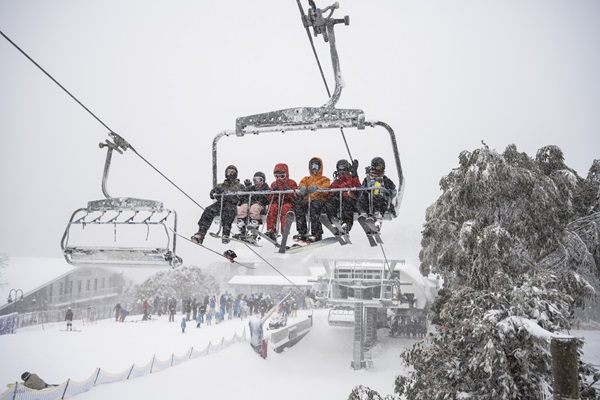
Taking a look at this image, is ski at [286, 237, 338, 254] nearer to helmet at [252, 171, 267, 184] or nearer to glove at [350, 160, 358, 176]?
glove at [350, 160, 358, 176]

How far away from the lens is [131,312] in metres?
30.7

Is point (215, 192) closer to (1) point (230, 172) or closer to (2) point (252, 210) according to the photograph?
(2) point (252, 210)

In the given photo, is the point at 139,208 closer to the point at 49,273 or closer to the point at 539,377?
the point at 539,377

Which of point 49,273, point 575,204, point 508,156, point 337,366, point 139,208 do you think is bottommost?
point 337,366

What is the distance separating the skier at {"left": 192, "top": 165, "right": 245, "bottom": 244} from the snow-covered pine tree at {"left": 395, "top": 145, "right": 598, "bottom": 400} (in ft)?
14.1

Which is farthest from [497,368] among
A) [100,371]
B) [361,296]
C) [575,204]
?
[361,296]

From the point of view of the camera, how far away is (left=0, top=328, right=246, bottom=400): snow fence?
879cm

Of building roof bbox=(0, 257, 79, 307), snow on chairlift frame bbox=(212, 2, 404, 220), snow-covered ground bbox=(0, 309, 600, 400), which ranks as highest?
snow on chairlift frame bbox=(212, 2, 404, 220)

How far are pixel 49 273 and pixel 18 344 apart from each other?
2053cm

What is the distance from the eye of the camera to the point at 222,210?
604 centimetres

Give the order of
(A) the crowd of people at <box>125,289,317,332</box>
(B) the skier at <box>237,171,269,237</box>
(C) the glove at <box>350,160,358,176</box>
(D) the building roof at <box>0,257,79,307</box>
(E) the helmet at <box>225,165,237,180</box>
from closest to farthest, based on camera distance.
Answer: (C) the glove at <box>350,160,358,176</box> < (B) the skier at <box>237,171,269,237</box> < (E) the helmet at <box>225,165,237,180</box> < (A) the crowd of people at <box>125,289,317,332</box> < (D) the building roof at <box>0,257,79,307</box>

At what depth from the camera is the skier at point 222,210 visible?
6.13 m

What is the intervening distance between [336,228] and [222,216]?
190 centimetres

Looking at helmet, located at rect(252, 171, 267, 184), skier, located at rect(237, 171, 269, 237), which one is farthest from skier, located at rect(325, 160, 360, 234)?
helmet, located at rect(252, 171, 267, 184)
